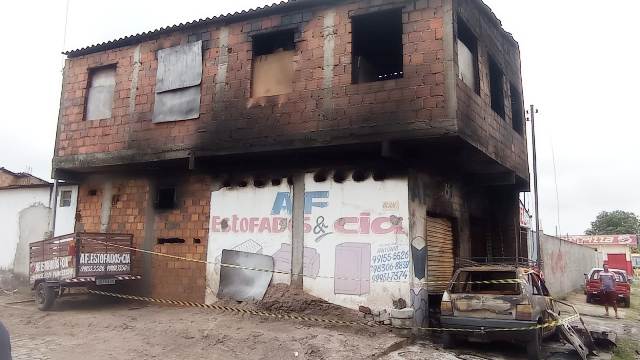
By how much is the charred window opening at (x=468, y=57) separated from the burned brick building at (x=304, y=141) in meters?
0.04

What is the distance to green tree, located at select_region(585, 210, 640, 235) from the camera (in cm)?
6193

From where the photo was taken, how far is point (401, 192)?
9.55m

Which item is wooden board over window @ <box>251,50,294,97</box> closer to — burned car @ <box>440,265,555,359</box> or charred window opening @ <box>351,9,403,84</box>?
charred window opening @ <box>351,9,403,84</box>

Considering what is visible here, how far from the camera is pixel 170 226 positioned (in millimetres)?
11930

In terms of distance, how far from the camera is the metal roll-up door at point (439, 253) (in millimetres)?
10328

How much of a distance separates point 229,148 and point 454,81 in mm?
5123

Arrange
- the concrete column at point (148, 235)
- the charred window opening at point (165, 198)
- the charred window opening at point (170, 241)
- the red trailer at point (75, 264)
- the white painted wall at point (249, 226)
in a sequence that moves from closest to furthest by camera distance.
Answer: the red trailer at point (75, 264) < the white painted wall at point (249, 226) < the charred window opening at point (170, 241) < the concrete column at point (148, 235) < the charred window opening at point (165, 198)

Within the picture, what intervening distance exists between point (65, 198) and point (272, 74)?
7.50 metres

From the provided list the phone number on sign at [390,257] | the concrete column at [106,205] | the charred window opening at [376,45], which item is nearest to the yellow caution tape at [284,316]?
the phone number on sign at [390,257]

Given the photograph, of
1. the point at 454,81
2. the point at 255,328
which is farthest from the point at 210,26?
the point at 255,328

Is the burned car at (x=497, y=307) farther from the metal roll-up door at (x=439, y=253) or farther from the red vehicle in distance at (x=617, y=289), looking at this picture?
the red vehicle in distance at (x=617, y=289)

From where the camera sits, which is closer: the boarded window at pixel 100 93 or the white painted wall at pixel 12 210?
the boarded window at pixel 100 93

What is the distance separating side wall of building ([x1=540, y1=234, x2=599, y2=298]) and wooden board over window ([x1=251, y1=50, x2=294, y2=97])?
539 inches

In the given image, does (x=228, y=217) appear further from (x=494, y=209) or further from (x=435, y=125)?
(x=494, y=209)
